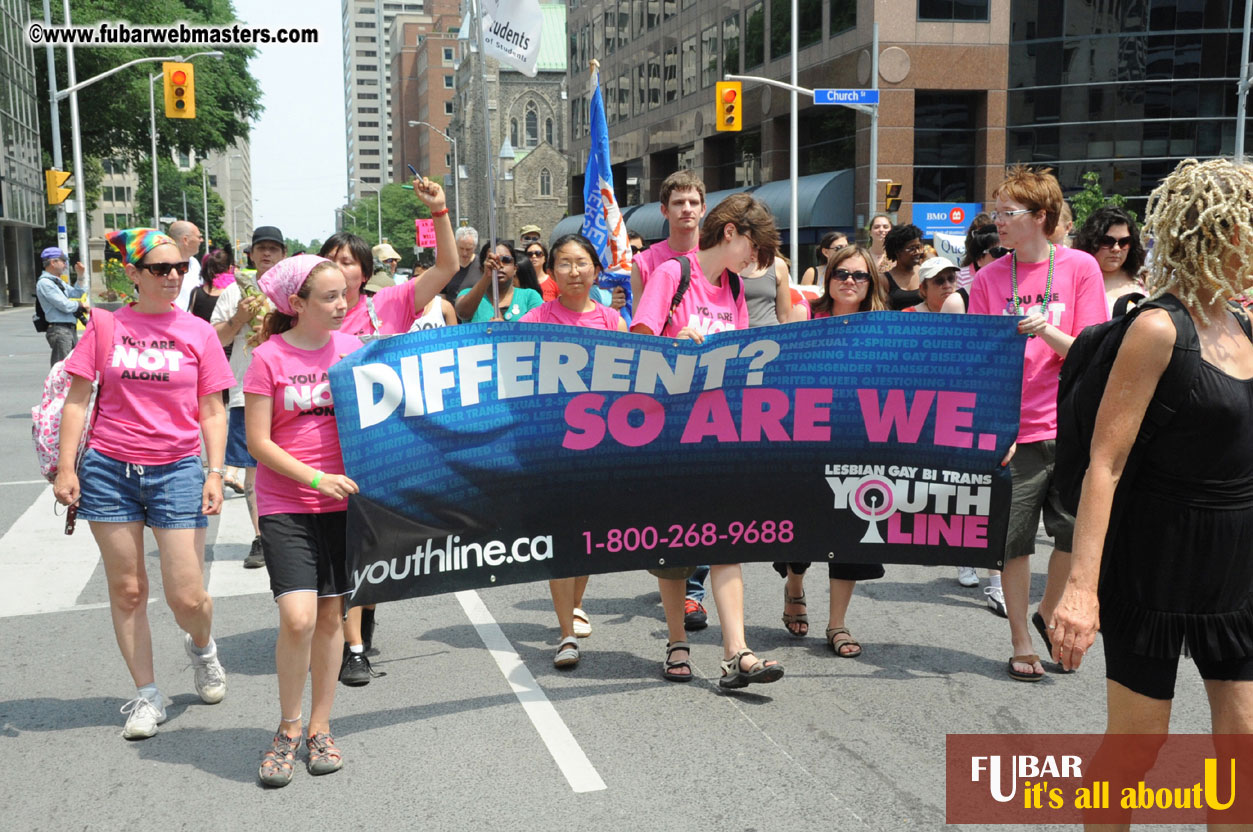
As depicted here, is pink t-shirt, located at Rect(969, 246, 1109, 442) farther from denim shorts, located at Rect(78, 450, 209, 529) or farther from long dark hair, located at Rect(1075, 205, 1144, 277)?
denim shorts, located at Rect(78, 450, 209, 529)

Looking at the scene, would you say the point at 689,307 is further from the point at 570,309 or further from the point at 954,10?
the point at 954,10

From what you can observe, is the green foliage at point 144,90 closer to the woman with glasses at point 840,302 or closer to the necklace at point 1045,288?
the woman with glasses at point 840,302

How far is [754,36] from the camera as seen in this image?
41.6 meters

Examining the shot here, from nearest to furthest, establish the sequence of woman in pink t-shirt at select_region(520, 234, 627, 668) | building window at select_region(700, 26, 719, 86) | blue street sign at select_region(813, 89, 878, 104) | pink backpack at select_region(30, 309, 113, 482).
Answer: pink backpack at select_region(30, 309, 113, 482) → woman in pink t-shirt at select_region(520, 234, 627, 668) → blue street sign at select_region(813, 89, 878, 104) → building window at select_region(700, 26, 719, 86)

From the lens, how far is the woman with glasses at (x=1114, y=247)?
22.2ft

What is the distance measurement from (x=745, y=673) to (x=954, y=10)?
→ 3333 cm

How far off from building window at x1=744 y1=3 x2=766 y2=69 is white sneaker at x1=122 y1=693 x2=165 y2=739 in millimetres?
38887

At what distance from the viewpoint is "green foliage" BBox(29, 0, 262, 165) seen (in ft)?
171

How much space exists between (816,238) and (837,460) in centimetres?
3339

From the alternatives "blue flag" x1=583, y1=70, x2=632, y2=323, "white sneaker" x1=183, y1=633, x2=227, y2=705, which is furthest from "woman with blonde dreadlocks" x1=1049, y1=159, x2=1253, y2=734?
"blue flag" x1=583, y1=70, x2=632, y2=323

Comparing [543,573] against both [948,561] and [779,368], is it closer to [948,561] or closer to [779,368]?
[779,368]

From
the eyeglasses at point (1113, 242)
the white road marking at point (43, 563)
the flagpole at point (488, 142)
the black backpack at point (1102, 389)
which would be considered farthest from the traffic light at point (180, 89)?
the black backpack at point (1102, 389)

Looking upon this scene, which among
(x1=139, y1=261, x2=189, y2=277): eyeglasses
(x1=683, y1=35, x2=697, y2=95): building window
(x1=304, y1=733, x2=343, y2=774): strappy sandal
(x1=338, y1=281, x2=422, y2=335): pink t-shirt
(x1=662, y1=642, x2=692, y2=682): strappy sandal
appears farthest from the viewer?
(x1=683, y1=35, x2=697, y2=95): building window

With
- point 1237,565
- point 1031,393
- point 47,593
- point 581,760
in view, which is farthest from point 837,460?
point 47,593
